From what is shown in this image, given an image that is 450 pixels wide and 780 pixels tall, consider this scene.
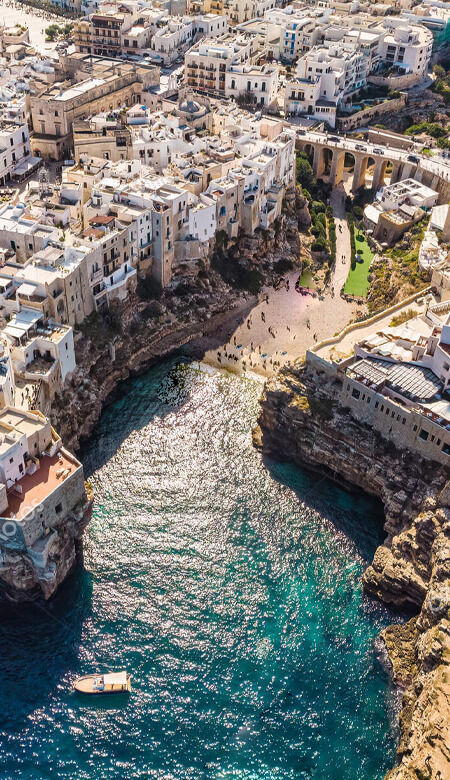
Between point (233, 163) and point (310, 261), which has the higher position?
point (233, 163)

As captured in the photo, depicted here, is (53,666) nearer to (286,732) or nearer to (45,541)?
(45,541)

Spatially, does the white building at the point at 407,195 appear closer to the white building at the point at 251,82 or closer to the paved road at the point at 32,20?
the white building at the point at 251,82

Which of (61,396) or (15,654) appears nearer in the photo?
(15,654)

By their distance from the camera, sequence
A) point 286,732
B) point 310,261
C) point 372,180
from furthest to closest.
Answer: point 372,180 < point 310,261 < point 286,732

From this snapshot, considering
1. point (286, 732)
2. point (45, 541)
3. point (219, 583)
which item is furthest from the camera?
point (219, 583)

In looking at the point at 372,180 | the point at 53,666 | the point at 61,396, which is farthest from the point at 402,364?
the point at 372,180

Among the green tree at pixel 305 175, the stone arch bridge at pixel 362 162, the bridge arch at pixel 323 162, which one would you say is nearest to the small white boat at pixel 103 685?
the green tree at pixel 305 175

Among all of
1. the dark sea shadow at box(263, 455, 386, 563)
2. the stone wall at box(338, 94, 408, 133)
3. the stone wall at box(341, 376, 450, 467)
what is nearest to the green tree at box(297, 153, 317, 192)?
the stone wall at box(338, 94, 408, 133)
